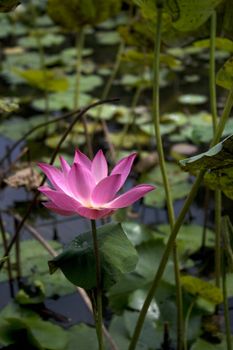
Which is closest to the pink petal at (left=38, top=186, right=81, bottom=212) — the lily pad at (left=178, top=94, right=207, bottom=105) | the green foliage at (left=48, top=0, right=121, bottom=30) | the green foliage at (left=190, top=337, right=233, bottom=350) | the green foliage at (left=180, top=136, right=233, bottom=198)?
the green foliage at (left=180, top=136, right=233, bottom=198)

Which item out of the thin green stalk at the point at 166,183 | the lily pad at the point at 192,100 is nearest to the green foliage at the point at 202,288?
the thin green stalk at the point at 166,183

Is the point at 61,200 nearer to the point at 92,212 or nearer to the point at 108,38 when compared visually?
the point at 92,212

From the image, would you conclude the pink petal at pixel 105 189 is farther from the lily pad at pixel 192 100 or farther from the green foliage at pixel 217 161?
the lily pad at pixel 192 100

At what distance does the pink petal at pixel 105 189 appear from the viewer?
691mm

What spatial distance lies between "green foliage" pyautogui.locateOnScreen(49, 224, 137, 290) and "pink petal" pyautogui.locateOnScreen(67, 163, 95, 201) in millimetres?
A: 84

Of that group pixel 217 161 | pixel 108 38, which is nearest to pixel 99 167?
pixel 217 161

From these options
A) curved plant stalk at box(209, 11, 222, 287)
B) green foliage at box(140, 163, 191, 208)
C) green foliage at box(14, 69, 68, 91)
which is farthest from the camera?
green foliage at box(14, 69, 68, 91)

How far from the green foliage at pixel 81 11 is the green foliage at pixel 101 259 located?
106cm

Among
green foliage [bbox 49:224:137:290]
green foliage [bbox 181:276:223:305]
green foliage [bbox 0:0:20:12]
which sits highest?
green foliage [bbox 0:0:20:12]

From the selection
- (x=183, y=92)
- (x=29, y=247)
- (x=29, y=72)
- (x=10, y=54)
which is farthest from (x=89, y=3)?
(x=10, y=54)

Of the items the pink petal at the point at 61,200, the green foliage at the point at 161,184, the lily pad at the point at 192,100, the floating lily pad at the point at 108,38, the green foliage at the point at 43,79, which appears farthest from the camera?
the floating lily pad at the point at 108,38

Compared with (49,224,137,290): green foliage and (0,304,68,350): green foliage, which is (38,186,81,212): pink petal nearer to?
(49,224,137,290): green foliage

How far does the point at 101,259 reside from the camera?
0.77 m

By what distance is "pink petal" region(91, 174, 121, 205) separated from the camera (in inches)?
27.2
